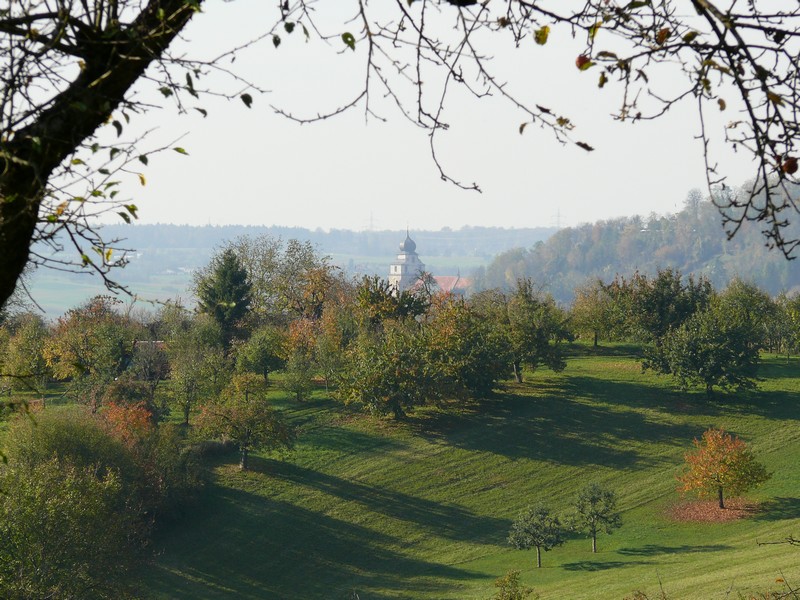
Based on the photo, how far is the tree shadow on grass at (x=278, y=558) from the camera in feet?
87.8

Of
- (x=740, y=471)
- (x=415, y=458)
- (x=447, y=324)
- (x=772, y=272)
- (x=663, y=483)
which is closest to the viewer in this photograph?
(x=740, y=471)

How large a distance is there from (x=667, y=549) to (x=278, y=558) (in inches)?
475

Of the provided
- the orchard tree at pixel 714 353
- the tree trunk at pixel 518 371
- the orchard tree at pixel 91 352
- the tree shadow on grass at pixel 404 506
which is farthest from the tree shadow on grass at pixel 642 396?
the orchard tree at pixel 91 352

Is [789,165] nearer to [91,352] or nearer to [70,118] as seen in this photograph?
[70,118]

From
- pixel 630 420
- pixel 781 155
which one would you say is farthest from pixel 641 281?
pixel 781 155

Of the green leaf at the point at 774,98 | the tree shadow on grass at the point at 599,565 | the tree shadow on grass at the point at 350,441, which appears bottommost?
the tree shadow on grass at the point at 599,565

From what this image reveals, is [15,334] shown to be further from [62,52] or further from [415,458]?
[62,52]

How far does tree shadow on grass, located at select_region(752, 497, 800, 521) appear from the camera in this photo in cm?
3014

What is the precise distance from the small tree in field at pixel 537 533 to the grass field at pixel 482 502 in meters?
0.63

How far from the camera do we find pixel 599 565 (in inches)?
1061

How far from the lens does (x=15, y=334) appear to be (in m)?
51.8

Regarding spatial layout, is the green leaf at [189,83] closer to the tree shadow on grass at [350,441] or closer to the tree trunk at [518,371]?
the tree shadow on grass at [350,441]

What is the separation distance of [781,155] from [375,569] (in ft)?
87.2

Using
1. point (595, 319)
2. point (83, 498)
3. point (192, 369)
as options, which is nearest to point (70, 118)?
point (83, 498)
